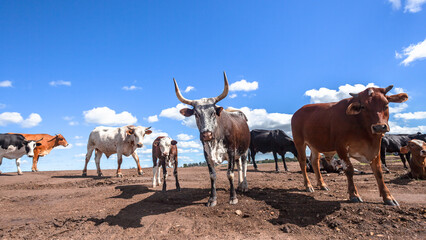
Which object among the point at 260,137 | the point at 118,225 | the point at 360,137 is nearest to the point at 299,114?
the point at 360,137

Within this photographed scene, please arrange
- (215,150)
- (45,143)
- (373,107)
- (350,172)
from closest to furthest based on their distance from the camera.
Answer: (373,107) → (350,172) → (215,150) → (45,143)

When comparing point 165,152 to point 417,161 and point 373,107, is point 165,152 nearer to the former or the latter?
point 373,107

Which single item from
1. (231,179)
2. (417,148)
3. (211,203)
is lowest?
(211,203)

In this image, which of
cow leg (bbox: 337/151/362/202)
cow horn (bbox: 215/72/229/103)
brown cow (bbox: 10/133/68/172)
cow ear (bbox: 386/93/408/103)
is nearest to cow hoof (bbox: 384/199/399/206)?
cow leg (bbox: 337/151/362/202)

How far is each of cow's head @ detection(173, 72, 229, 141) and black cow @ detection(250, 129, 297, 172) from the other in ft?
31.6

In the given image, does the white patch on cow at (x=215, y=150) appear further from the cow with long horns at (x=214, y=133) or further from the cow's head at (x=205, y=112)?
the cow's head at (x=205, y=112)

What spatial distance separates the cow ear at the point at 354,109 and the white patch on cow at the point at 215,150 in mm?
2901

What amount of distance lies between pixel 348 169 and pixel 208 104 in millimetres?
3502

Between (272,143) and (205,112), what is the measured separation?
409 inches

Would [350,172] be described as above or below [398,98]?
below

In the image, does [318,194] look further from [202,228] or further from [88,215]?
[88,215]

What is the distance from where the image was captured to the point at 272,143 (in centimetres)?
1527

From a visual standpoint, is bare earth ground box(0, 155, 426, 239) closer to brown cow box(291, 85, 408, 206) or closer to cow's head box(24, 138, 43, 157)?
brown cow box(291, 85, 408, 206)

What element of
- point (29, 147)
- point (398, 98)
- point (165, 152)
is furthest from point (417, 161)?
point (29, 147)
